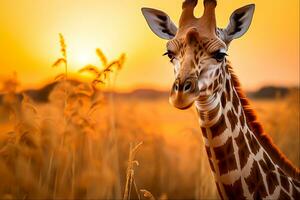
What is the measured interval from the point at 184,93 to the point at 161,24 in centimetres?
169

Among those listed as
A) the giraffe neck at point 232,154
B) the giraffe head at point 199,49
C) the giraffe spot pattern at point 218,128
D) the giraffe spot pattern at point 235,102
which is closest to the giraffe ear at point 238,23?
the giraffe head at point 199,49

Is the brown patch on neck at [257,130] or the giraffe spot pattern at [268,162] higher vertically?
the brown patch on neck at [257,130]

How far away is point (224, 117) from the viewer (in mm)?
5512

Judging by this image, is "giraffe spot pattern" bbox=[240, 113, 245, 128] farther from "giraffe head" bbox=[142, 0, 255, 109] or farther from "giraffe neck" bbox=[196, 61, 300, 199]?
"giraffe head" bbox=[142, 0, 255, 109]

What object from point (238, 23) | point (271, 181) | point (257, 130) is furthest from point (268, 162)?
point (238, 23)

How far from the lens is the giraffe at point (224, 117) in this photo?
17.5 feet

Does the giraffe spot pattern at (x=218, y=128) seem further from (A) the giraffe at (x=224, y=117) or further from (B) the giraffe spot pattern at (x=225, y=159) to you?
(B) the giraffe spot pattern at (x=225, y=159)

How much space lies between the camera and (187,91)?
4879mm

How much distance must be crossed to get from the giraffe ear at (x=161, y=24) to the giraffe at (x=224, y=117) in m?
0.35

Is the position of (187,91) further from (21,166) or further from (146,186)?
(146,186)

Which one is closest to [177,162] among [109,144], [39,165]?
[109,144]

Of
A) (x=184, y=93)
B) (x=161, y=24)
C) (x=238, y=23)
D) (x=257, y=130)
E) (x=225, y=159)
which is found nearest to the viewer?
(x=184, y=93)

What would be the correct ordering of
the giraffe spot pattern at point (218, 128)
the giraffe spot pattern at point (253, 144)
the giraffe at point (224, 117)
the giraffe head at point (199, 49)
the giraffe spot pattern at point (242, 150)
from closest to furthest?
the giraffe head at point (199, 49) < the giraffe at point (224, 117) < the giraffe spot pattern at point (218, 128) < the giraffe spot pattern at point (242, 150) < the giraffe spot pattern at point (253, 144)

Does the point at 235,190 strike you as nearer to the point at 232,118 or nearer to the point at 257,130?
the point at 232,118
